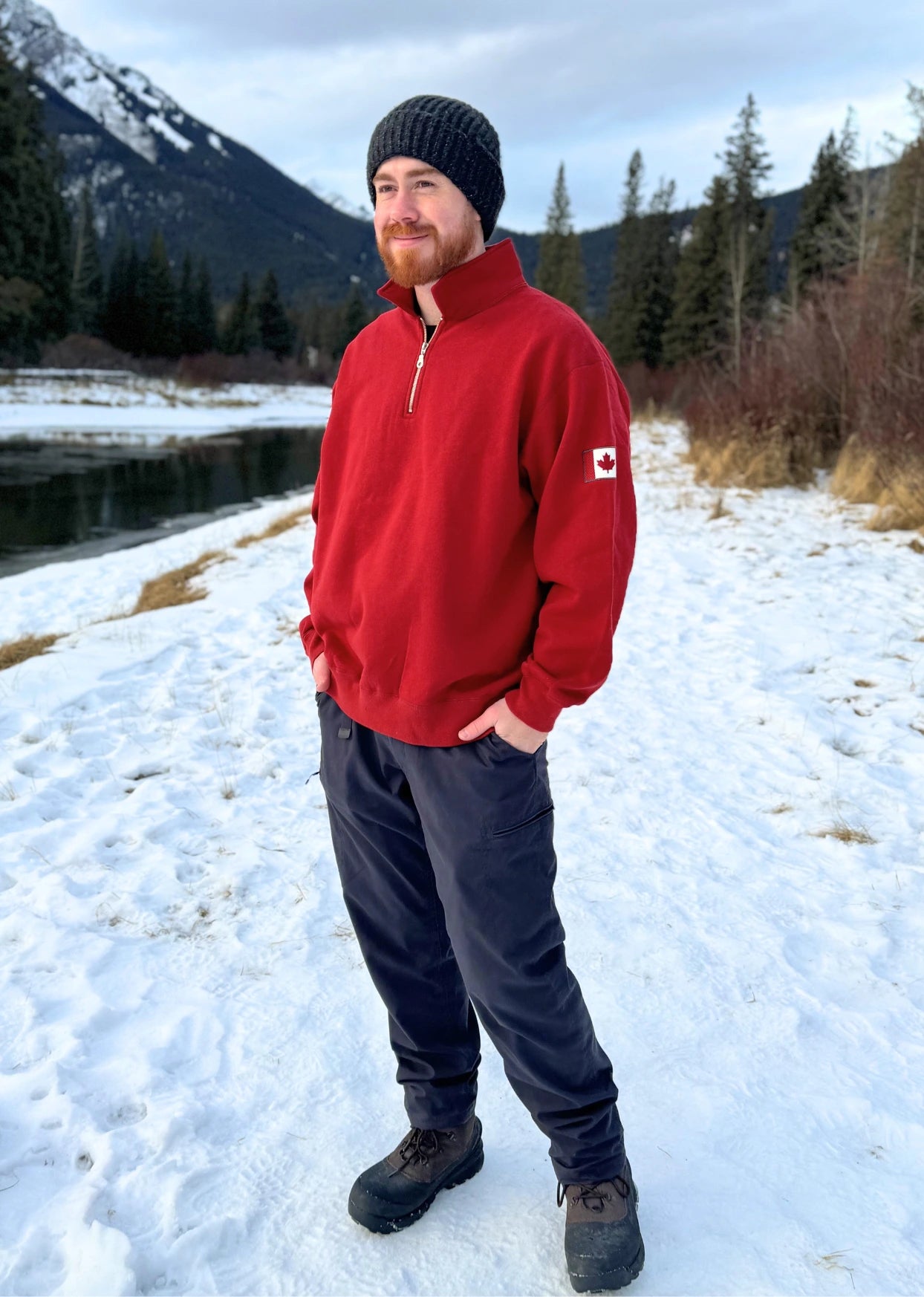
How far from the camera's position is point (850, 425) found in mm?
11969

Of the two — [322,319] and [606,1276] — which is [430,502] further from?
[322,319]

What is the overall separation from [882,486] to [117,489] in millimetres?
13735

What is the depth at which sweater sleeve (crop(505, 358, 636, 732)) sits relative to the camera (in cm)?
155

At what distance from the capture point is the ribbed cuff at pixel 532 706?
1577 mm

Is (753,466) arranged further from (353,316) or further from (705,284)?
(353,316)

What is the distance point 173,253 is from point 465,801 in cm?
17877

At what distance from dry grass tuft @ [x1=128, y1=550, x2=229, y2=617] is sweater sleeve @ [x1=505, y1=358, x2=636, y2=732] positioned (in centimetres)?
608

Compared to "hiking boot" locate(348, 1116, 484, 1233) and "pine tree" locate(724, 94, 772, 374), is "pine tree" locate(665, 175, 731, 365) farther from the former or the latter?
"hiking boot" locate(348, 1116, 484, 1233)

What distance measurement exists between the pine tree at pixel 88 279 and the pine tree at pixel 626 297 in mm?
30049

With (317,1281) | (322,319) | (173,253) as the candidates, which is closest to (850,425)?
(317,1281)

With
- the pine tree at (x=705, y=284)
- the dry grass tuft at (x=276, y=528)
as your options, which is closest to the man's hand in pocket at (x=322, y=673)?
the dry grass tuft at (x=276, y=528)

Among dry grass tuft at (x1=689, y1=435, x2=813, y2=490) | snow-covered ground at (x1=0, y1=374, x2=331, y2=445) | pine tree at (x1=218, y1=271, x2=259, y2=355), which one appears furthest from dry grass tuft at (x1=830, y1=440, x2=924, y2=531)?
pine tree at (x1=218, y1=271, x2=259, y2=355)

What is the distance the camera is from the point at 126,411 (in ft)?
111

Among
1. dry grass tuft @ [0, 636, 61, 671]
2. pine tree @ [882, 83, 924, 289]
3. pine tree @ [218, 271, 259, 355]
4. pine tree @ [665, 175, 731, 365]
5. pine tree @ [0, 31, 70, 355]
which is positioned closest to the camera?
dry grass tuft @ [0, 636, 61, 671]
